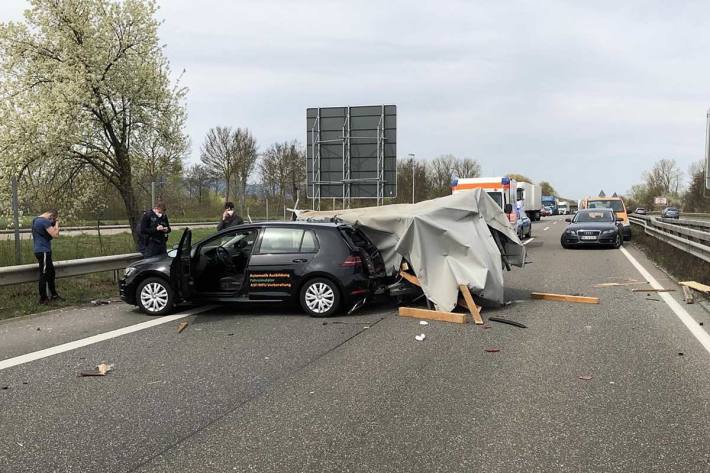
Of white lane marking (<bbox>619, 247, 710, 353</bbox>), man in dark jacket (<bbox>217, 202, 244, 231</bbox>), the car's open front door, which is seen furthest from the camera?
man in dark jacket (<bbox>217, 202, 244, 231</bbox>)

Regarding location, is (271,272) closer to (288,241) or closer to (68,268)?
(288,241)

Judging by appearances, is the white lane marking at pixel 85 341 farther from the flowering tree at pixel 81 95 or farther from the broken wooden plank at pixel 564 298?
the flowering tree at pixel 81 95

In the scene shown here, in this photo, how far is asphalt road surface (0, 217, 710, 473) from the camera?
368 centimetres

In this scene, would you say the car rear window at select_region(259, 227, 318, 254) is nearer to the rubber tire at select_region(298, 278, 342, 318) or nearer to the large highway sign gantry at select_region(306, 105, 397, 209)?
the rubber tire at select_region(298, 278, 342, 318)

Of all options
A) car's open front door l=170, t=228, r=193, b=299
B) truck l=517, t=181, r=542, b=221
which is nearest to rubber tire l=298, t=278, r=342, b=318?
car's open front door l=170, t=228, r=193, b=299

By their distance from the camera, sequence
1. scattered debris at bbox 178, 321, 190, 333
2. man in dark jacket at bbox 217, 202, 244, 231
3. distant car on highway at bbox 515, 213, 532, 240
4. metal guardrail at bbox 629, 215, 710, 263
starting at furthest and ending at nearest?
distant car on highway at bbox 515, 213, 532, 240, man in dark jacket at bbox 217, 202, 244, 231, metal guardrail at bbox 629, 215, 710, 263, scattered debris at bbox 178, 321, 190, 333

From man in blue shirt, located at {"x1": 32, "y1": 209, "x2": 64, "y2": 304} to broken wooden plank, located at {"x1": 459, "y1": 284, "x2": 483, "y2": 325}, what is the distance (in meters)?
6.49

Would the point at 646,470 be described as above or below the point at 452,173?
below

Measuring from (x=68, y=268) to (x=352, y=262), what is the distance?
5.25 m

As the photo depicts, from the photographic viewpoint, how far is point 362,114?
64.7 ft

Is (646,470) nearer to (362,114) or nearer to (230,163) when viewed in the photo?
(362,114)

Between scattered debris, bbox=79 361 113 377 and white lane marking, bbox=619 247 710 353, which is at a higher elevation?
white lane marking, bbox=619 247 710 353

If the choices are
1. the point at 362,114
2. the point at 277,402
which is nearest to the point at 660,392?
the point at 277,402

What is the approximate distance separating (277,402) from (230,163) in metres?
54.3
